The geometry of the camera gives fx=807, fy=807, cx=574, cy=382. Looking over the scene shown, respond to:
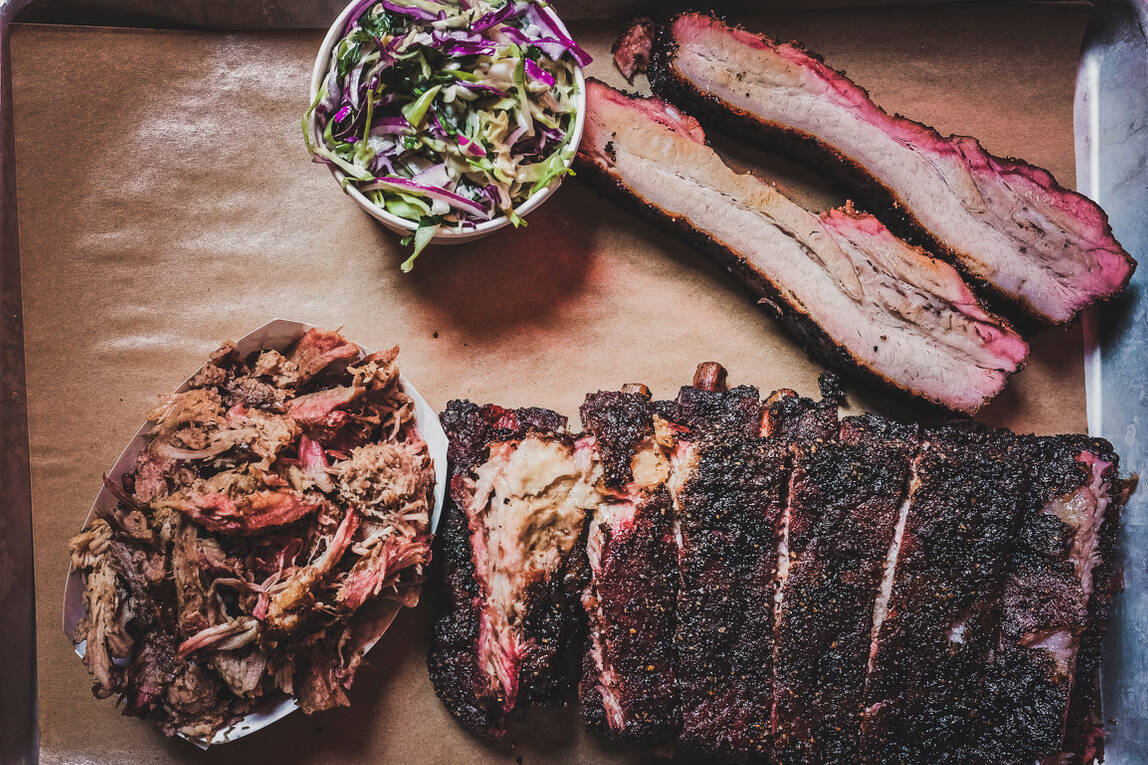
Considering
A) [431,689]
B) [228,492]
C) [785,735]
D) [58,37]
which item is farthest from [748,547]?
[58,37]

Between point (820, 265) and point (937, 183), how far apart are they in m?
0.70

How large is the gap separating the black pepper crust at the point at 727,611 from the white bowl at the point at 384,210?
1.38 meters

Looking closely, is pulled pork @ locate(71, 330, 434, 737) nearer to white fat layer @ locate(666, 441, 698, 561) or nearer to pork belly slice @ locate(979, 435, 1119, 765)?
white fat layer @ locate(666, 441, 698, 561)

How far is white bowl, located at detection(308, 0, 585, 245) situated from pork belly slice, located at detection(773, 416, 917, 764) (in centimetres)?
169

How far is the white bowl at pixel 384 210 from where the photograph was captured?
11.2ft

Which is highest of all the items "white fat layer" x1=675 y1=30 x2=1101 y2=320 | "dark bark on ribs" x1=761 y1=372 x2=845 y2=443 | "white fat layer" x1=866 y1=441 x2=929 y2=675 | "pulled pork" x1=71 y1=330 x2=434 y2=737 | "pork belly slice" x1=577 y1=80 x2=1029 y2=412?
"white fat layer" x1=675 y1=30 x2=1101 y2=320

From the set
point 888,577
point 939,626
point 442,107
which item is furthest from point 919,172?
point 442,107

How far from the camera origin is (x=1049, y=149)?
13.5ft

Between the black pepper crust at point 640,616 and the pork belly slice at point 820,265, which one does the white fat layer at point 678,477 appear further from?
the pork belly slice at point 820,265

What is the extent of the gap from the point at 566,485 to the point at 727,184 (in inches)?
66.3

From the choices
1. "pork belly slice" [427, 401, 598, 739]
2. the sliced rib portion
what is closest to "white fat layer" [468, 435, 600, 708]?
"pork belly slice" [427, 401, 598, 739]

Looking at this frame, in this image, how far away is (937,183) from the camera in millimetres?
3930

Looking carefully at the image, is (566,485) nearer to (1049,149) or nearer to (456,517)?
(456,517)

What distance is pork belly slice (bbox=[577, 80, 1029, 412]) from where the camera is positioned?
3.83 metres
